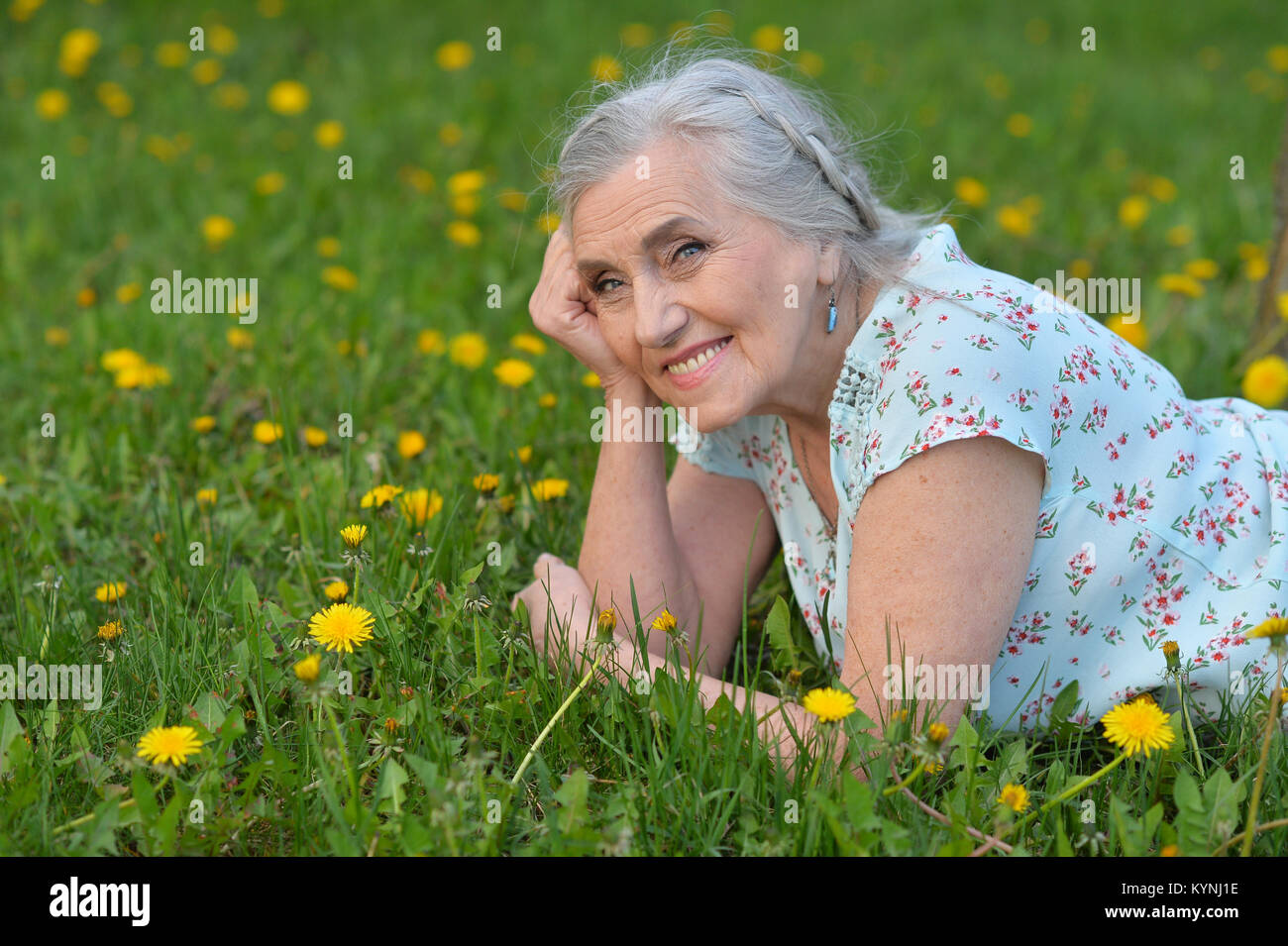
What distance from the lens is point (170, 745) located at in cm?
174

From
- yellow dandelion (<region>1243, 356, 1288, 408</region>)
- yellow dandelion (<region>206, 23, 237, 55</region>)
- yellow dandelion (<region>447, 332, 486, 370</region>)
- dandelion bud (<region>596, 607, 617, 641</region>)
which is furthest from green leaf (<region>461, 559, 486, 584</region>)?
yellow dandelion (<region>206, 23, 237, 55</region>)

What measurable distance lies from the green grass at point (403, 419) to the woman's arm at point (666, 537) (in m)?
0.13

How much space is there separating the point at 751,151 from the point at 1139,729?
3.50ft

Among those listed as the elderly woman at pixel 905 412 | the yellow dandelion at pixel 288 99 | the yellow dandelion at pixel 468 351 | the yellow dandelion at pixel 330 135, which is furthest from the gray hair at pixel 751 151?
the yellow dandelion at pixel 288 99

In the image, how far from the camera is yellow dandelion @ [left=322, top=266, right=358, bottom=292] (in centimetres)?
379

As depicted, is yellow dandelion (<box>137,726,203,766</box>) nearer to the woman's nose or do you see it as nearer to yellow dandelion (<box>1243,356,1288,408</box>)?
the woman's nose

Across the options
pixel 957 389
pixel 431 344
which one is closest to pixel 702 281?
pixel 957 389

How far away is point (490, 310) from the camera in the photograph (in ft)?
13.2

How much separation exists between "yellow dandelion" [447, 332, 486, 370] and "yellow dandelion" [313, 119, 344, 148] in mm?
1862

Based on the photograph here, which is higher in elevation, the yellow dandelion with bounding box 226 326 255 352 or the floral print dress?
the yellow dandelion with bounding box 226 326 255 352
